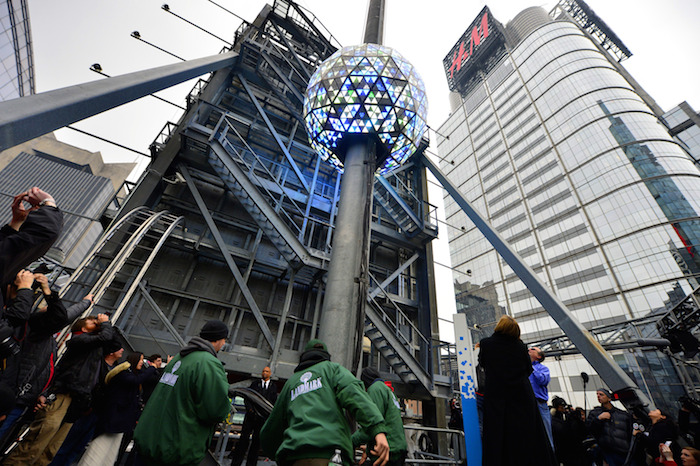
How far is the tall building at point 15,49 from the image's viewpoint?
43.7m

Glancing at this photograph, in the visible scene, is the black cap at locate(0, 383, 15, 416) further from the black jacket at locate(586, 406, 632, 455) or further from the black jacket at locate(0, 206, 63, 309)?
the black jacket at locate(586, 406, 632, 455)

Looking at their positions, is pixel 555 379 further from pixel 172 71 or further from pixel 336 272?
pixel 172 71

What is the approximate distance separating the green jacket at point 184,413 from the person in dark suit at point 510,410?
2.23 m

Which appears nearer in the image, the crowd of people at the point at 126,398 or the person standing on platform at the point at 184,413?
the crowd of people at the point at 126,398

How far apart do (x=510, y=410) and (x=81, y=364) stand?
4.70 m

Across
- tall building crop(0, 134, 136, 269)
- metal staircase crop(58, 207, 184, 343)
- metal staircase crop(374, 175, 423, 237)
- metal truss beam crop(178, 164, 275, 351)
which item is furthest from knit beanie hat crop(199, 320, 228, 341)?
tall building crop(0, 134, 136, 269)

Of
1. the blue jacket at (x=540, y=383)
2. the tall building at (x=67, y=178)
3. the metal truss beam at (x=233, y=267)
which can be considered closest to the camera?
the blue jacket at (x=540, y=383)

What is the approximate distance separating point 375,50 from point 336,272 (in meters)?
3.96

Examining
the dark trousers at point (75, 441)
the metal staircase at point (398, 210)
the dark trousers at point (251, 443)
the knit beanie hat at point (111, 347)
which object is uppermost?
the metal staircase at point (398, 210)

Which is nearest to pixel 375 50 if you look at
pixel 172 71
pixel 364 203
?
pixel 364 203

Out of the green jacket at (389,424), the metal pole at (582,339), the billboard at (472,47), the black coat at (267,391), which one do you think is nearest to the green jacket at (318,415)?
the green jacket at (389,424)

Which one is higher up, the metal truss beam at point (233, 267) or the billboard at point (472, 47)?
the billboard at point (472, 47)

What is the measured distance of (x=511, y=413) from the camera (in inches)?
96.0

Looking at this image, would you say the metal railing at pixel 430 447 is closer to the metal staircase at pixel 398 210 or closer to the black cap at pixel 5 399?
the black cap at pixel 5 399
